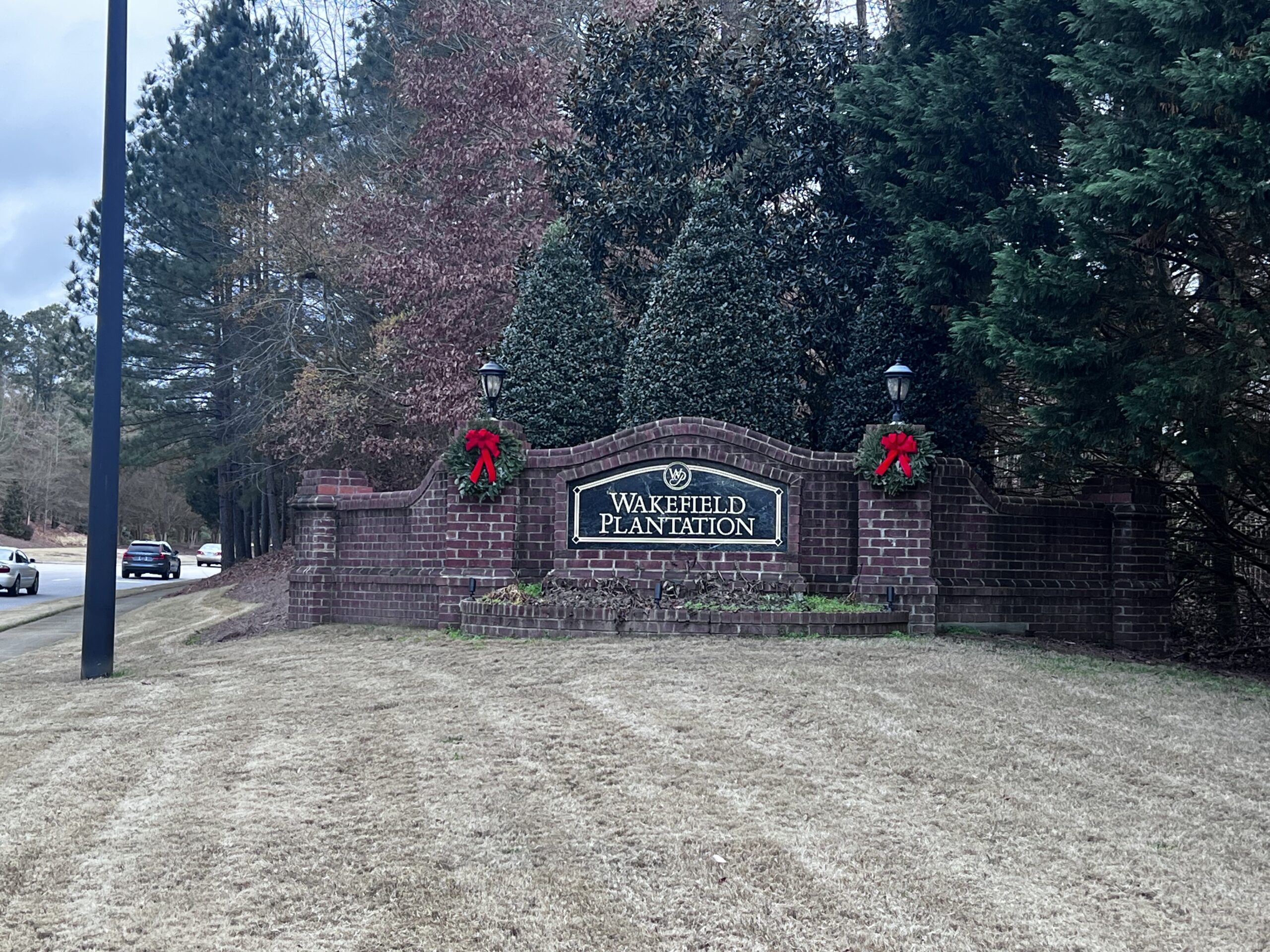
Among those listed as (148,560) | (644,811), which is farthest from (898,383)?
(148,560)

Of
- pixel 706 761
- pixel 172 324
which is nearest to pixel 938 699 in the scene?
pixel 706 761

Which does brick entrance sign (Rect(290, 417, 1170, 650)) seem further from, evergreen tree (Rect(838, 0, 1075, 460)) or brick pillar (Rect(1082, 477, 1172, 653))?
evergreen tree (Rect(838, 0, 1075, 460))

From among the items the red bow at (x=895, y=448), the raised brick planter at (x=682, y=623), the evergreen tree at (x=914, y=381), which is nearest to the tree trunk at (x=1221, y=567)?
the evergreen tree at (x=914, y=381)

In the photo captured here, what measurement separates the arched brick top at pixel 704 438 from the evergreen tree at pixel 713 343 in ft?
5.33

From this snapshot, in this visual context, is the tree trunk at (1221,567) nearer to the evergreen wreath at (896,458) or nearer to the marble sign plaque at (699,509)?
the evergreen wreath at (896,458)

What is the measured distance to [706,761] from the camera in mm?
6207

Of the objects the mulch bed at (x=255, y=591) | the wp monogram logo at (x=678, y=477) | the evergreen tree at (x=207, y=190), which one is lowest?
the mulch bed at (x=255, y=591)

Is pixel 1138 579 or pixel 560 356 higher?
pixel 560 356

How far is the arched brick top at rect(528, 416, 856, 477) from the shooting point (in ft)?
37.3

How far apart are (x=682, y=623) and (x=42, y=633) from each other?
12.9 m

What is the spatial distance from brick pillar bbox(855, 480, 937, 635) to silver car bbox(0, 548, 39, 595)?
2364cm

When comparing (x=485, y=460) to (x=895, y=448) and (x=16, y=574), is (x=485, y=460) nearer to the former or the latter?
(x=895, y=448)

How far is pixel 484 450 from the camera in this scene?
1153 cm

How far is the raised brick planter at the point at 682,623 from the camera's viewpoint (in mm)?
10430
